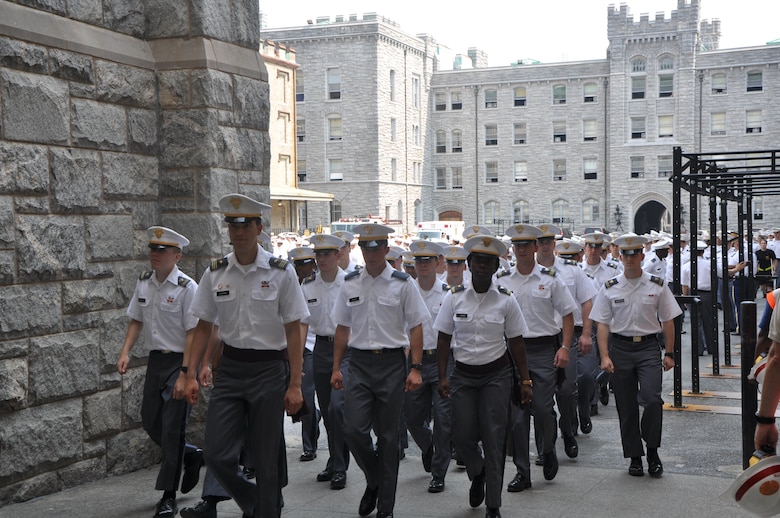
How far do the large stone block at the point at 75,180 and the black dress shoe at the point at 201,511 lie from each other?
8.73ft

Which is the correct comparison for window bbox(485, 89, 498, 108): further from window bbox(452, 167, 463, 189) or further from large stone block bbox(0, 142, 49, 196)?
large stone block bbox(0, 142, 49, 196)

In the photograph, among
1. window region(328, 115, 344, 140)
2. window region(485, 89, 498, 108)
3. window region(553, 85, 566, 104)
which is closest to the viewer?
window region(328, 115, 344, 140)

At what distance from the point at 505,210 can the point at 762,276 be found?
51.4 meters

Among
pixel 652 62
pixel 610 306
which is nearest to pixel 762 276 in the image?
pixel 610 306

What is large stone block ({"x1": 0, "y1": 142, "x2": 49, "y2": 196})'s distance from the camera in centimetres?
730

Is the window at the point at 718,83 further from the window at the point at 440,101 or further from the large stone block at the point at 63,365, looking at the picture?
the large stone block at the point at 63,365

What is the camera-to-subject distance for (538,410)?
8.54 m

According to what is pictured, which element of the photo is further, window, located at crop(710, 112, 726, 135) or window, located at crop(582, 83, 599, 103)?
window, located at crop(582, 83, 599, 103)

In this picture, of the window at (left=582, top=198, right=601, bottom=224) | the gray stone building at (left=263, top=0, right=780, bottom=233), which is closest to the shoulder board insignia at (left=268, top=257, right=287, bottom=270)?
the gray stone building at (left=263, top=0, right=780, bottom=233)

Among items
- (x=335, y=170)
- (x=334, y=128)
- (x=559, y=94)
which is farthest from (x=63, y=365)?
(x=559, y=94)

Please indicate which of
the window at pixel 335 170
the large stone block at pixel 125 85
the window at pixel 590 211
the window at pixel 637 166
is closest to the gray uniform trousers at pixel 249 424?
the large stone block at pixel 125 85

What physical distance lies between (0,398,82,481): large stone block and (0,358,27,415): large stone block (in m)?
0.09

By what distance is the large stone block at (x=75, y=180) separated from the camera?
25.7 feet

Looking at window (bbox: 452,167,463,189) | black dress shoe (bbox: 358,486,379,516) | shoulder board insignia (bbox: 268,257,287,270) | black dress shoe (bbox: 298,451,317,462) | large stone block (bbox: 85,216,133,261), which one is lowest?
black dress shoe (bbox: 298,451,317,462)
